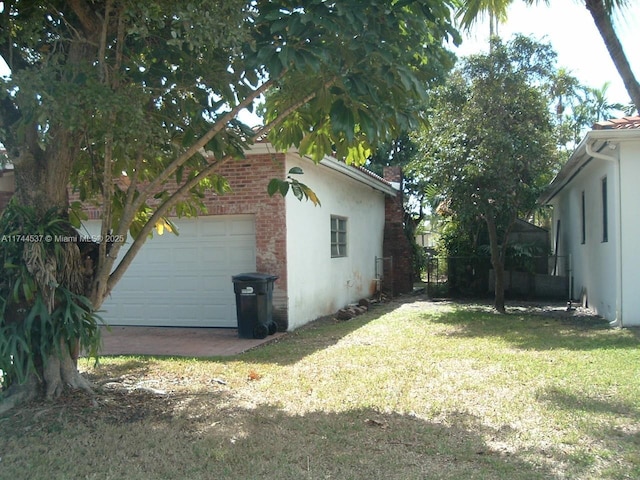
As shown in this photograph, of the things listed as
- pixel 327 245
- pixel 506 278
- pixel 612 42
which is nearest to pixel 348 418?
pixel 612 42

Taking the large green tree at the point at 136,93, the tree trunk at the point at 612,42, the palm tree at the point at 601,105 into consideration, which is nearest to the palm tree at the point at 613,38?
the tree trunk at the point at 612,42

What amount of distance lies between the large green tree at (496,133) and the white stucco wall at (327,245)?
2.49 m

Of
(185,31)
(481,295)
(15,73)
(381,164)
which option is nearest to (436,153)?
(481,295)

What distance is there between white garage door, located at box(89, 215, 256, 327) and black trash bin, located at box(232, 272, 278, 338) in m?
1.09

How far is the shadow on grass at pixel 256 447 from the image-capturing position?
415 centimetres

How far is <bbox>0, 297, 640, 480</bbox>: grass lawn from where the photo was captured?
4.24m

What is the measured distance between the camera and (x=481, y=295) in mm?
17297

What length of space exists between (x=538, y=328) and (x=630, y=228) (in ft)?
8.00

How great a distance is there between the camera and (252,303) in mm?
10008

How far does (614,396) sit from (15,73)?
21.7ft

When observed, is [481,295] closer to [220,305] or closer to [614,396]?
[220,305]

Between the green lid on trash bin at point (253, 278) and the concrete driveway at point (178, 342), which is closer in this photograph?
the concrete driveway at point (178, 342)

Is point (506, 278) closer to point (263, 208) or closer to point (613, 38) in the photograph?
point (263, 208)

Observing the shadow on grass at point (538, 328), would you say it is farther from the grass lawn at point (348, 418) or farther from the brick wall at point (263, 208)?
the brick wall at point (263, 208)
